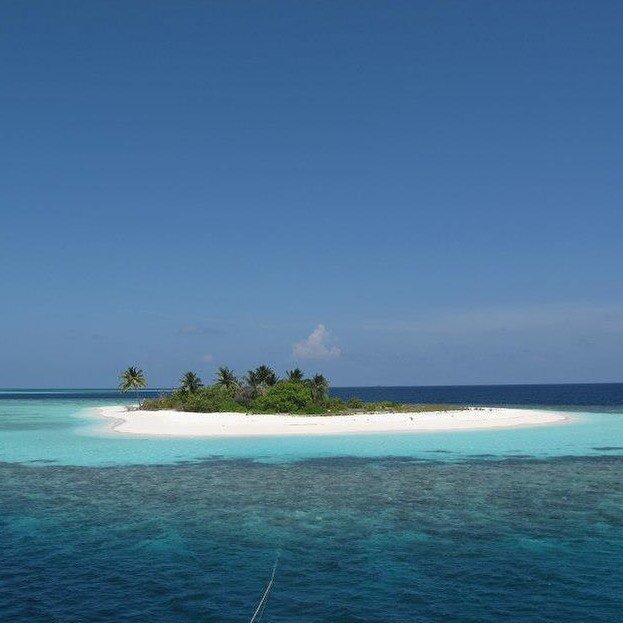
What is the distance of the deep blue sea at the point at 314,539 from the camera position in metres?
15.5

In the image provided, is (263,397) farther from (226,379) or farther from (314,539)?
(314,539)

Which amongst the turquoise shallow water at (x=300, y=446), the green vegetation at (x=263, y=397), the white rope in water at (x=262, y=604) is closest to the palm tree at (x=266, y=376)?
the green vegetation at (x=263, y=397)

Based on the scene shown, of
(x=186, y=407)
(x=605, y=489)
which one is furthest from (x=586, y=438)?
(x=186, y=407)

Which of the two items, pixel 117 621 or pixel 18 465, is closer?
pixel 117 621

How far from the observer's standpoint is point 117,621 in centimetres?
1459

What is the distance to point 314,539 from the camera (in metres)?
21.5

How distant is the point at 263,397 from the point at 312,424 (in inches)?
705

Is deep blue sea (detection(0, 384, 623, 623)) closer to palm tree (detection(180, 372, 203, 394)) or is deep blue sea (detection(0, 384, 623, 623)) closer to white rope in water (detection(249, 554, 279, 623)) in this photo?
white rope in water (detection(249, 554, 279, 623))

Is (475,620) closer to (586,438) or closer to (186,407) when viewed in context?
(586,438)

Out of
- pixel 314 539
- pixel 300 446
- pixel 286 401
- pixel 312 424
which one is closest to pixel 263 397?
pixel 286 401

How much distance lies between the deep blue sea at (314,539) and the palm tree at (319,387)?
4898 centimetres

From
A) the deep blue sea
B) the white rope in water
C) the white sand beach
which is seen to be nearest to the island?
the white sand beach

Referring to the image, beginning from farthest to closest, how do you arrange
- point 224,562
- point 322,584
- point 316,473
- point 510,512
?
point 316,473 < point 510,512 < point 224,562 < point 322,584

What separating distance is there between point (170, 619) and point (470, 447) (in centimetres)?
3805
